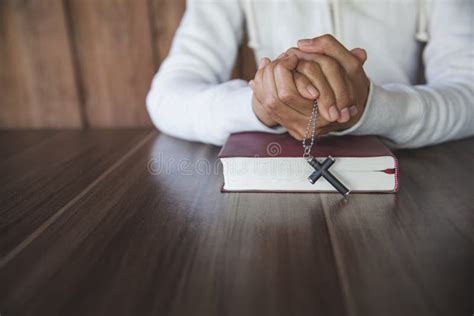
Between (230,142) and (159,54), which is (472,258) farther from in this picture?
(159,54)

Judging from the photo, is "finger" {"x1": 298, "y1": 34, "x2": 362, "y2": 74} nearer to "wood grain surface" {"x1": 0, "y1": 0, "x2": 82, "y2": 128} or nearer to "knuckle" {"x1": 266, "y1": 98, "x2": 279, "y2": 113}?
"knuckle" {"x1": 266, "y1": 98, "x2": 279, "y2": 113}

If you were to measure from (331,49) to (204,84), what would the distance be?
0.30m

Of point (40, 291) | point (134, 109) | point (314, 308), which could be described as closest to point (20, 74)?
point (134, 109)

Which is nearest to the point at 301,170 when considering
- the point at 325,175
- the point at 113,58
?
the point at 325,175

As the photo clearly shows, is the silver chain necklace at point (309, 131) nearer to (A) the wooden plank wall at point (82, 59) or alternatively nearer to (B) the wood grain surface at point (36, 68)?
(A) the wooden plank wall at point (82, 59)

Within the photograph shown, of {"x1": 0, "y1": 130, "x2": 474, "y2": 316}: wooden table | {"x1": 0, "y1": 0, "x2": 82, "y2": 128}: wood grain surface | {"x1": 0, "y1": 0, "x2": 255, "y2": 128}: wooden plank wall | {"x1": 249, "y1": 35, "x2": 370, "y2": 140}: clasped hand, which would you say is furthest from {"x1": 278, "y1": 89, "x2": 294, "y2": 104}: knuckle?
{"x1": 0, "y1": 0, "x2": 82, "y2": 128}: wood grain surface

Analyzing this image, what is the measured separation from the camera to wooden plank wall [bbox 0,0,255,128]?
35.7 inches

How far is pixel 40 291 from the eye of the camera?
287 millimetres

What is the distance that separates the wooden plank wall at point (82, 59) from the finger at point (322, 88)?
1.71 feet

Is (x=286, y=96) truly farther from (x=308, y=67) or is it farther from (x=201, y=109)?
(x=201, y=109)

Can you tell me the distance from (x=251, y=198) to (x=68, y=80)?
0.68 m

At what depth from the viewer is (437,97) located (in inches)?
22.4

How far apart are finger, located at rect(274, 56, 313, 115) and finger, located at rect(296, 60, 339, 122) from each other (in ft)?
0.04

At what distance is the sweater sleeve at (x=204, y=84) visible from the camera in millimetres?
575
